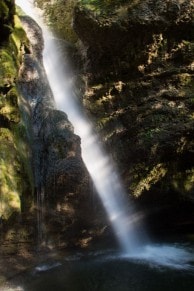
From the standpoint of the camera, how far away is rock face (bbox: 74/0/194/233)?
403 inches

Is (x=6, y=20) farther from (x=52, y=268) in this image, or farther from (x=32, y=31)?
(x=52, y=268)

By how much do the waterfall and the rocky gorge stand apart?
29 centimetres

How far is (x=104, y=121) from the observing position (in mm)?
11055

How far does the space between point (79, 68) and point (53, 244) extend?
5572mm

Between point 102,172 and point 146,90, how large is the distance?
2550mm

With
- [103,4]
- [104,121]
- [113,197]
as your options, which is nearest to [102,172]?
[113,197]

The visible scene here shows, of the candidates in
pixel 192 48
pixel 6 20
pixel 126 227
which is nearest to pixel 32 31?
pixel 6 20

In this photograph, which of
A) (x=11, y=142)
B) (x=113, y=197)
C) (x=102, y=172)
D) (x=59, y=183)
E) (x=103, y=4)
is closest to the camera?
(x=11, y=142)

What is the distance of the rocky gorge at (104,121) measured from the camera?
29.8 feet

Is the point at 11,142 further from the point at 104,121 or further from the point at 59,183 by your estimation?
the point at 104,121

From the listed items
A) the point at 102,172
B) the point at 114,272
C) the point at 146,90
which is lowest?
the point at 114,272

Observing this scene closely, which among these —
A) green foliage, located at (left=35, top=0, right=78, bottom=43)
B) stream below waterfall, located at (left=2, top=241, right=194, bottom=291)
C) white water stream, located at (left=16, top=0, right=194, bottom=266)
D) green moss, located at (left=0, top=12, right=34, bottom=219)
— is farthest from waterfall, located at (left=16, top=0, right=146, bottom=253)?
green foliage, located at (left=35, top=0, right=78, bottom=43)

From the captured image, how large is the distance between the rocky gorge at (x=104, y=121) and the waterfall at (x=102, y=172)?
293 mm

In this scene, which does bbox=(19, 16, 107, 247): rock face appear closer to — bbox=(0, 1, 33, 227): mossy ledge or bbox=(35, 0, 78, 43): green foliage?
bbox=(0, 1, 33, 227): mossy ledge
